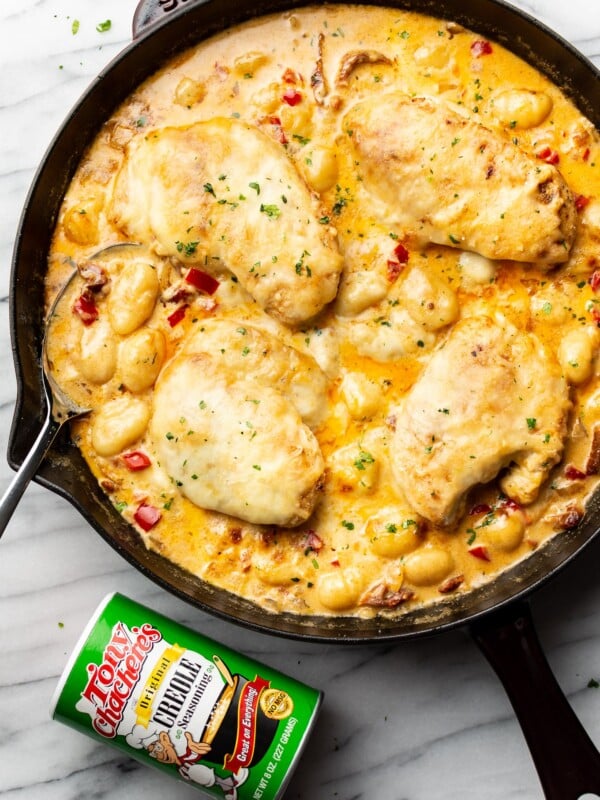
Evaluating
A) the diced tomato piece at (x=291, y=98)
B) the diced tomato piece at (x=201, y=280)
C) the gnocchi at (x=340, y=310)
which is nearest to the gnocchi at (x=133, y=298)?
the gnocchi at (x=340, y=310)

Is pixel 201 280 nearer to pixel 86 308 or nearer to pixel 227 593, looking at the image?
pixel 86 308

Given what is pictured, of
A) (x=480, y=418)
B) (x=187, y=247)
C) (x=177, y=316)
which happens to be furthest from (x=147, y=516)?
(x=480, y=418)

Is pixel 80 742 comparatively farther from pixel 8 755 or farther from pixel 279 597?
pixel 279 597

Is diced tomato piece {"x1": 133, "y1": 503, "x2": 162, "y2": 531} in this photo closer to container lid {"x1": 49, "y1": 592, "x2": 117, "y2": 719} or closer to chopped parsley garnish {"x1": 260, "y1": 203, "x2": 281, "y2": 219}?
container lid {"x1": 49, "y1": 592, "x2": 117, "y2": 719}

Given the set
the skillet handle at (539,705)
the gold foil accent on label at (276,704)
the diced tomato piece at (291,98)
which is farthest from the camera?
the diced tomato piece at (291,98)

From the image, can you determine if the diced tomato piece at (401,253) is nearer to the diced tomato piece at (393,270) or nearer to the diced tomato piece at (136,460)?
the diced tomato piece at (393,270)
